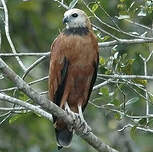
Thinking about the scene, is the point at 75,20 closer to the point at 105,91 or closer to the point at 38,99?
the point at 105,91

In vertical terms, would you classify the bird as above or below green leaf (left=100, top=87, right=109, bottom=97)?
above

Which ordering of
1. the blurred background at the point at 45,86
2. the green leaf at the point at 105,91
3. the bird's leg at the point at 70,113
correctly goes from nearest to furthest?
the bird's leg at the point at 70,113 → the green leaf at the point at 105,91 → the blurred background at the point at 45,86

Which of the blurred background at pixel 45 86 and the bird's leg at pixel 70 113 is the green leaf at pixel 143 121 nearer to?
the bird's leg at pixel 70 113

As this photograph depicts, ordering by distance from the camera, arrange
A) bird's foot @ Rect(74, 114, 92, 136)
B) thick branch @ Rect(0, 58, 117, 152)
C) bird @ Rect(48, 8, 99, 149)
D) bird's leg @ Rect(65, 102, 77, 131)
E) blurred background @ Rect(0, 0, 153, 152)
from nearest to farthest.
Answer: thick branch @ Rect(0, 58, 117, 152)
bird's foot @ Rect(74, 114, 92, 136)
bird's leg @ Rect(65, 102, 77, 131)
bird @ Rect(48, 8, 99, 149)
blurred background @ Rect(0, 0, 153, 152)

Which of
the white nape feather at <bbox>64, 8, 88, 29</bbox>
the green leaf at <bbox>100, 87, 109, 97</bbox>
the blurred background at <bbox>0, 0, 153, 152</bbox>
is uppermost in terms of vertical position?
the white nape feather at <bbox>64, 8, 88, 29</bbox>

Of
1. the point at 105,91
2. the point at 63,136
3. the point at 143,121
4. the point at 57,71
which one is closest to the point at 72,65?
the point at 57,71

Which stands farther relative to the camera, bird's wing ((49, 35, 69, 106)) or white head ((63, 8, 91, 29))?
white head ((63, 8, 91, 29))

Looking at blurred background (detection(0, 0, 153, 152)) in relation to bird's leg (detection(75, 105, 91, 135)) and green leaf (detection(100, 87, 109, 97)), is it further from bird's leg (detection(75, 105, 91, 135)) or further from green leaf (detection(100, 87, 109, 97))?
bird's leg (detection(75, 105, 91, 135))

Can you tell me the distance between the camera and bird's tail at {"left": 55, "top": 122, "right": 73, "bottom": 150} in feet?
22.0

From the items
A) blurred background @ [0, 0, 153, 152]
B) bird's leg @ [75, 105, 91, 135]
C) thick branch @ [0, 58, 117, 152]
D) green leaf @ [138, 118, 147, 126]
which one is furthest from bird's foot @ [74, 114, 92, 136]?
blurred background @ [0, 0, 153, 152]

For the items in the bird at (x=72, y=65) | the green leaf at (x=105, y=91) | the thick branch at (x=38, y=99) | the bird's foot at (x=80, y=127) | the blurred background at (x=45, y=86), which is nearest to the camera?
the thick branch at (x=38, y=99)

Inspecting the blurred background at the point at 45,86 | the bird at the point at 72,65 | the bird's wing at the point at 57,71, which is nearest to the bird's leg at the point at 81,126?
the bird at the point at 72,65

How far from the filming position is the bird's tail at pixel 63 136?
669 centimetres

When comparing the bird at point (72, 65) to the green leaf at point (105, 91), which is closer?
the bird at point (72, 65)
